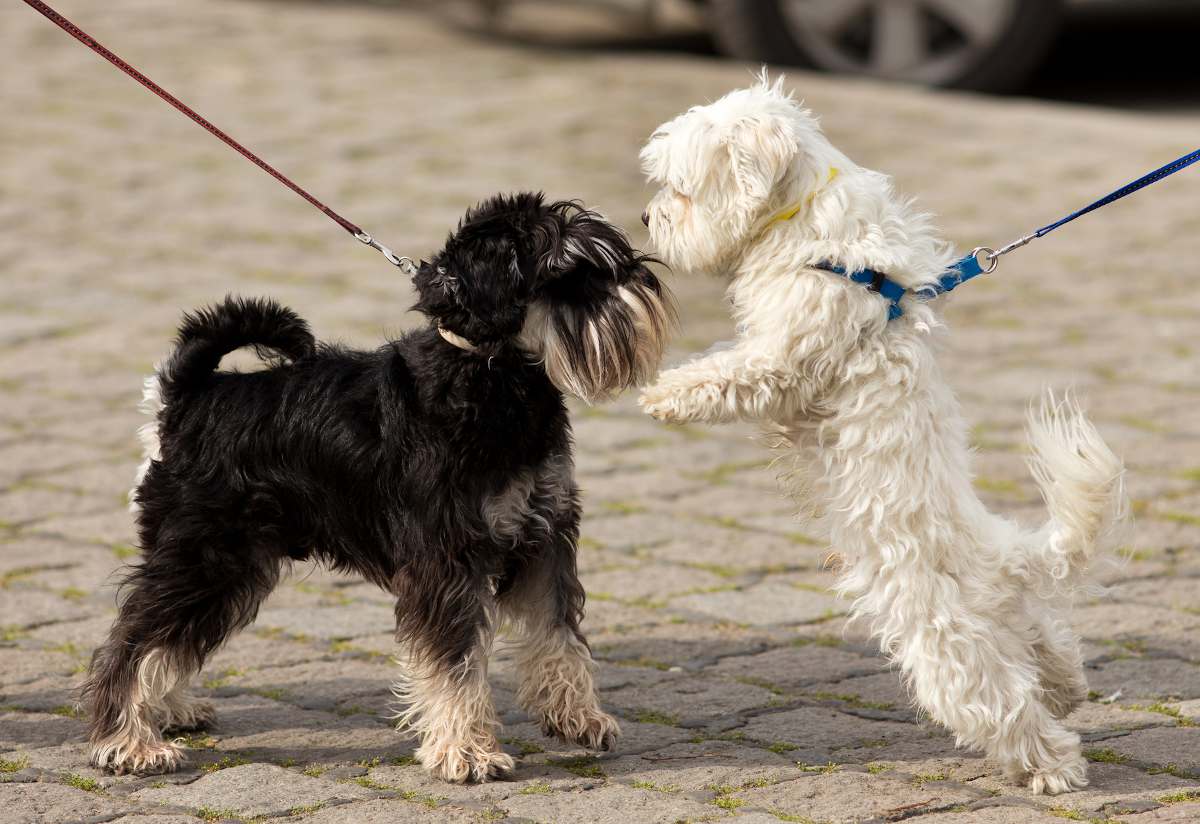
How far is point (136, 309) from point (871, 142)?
15.1 feet

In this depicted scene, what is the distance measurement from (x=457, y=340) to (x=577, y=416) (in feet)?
11.1

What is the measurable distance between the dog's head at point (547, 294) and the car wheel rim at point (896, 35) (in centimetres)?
699

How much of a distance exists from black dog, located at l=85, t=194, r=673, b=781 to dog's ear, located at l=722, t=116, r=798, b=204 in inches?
16.2

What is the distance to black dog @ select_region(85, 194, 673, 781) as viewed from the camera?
4.15m

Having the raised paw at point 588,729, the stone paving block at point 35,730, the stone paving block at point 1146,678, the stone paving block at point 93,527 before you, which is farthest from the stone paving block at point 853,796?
the stone paving block at point 93,527

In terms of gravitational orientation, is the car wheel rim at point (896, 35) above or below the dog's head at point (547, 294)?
above

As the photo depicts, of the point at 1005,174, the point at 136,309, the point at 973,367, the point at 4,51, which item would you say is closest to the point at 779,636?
the point at 973,367

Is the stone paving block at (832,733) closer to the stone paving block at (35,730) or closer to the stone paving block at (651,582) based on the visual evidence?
→ the stone paving block at (651,582)

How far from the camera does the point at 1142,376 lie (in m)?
7.71

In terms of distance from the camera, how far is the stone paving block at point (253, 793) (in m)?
4.05

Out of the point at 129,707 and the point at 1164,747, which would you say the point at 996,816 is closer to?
the point at 1164,747

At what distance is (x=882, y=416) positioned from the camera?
403 cm

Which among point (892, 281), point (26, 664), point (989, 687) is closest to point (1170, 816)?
point (989, 687)

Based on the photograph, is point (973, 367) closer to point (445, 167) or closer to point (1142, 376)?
point (1142, 376)
